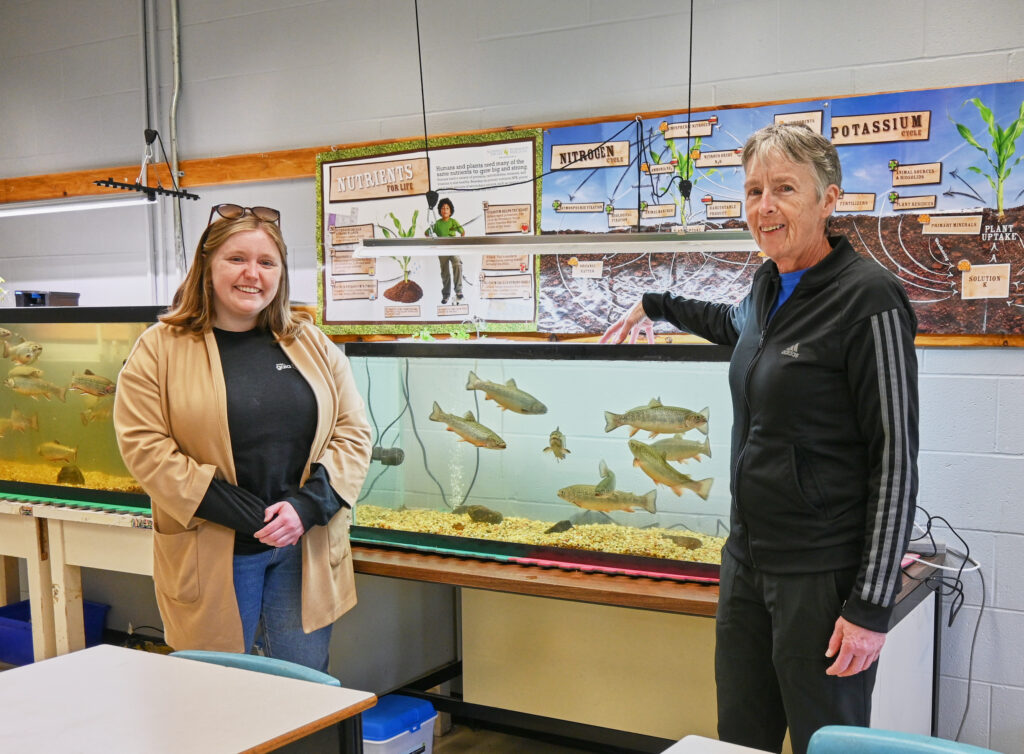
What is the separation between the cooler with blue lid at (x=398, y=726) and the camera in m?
2.73

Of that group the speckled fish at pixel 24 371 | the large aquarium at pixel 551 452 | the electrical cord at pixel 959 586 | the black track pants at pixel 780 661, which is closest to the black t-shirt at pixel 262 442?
the large aquarium at pixel 551 452

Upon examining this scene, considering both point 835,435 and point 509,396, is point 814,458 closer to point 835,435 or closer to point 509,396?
point 835,435

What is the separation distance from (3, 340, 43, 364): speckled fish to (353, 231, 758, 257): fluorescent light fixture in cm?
159

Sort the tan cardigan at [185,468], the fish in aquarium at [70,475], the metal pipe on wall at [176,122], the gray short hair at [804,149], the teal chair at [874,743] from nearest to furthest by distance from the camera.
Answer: the teal chair at [874,743] → the gray short hair at [804,149] → the tan cardigan at [185,468] → the fish in aquarium at [70,475] → the metal pipe on wall at [176,122]

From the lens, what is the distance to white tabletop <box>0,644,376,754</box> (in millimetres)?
1281

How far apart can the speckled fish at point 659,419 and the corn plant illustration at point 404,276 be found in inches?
56.7

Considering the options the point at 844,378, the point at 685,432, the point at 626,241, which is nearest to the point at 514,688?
the point at 685,432

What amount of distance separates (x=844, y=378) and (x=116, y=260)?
3.85 metres

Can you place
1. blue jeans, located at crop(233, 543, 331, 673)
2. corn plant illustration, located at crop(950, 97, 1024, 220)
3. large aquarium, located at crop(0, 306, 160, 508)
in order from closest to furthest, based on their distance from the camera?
blue jeans, located at crop(233, 543, 331, 673)
corn plant illustration, located at crop(950, 97, 1024, 220)
large aquarium, located at crop(0, 306, 160, 508)

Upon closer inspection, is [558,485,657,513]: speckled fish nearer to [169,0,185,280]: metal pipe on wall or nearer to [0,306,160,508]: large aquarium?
[0,306,160,508]: large aquarium

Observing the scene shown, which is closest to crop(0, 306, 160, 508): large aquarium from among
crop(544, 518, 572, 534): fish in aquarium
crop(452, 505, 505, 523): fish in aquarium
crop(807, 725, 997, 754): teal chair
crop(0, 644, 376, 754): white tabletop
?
crop(452, 505, 505, 523): fish in aquarium

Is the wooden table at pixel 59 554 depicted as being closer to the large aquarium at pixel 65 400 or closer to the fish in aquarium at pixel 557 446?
the large aquarium at pixel 65 400

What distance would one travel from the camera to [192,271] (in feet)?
7.39

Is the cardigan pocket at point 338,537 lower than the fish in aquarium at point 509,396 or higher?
lower
